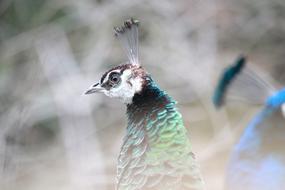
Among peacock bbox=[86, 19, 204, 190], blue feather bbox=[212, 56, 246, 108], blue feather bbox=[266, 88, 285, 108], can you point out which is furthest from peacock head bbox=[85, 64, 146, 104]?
blue feather bbox=[212, 56, 246, 108]

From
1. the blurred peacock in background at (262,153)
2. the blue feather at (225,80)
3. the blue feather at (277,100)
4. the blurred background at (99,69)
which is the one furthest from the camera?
the blurred background at (99,69)

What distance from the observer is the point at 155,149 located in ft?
5.44

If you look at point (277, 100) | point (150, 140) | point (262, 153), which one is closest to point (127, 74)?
point (150, 140)

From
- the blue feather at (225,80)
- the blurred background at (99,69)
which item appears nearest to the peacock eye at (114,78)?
the blue feather at (225,80)

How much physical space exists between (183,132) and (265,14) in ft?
12.7

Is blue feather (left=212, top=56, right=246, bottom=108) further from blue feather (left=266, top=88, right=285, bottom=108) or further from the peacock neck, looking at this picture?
the peacock neck

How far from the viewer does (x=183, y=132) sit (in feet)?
5.46

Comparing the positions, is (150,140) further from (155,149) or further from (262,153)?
(262,153)

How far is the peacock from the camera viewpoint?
162 centimetres

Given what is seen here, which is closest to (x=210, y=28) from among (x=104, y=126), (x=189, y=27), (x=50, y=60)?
(x=189, y=27)

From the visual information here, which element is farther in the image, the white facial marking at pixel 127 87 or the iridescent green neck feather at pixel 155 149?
the white facial marking at pixel 127 87

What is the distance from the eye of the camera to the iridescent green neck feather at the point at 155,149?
1612 mm

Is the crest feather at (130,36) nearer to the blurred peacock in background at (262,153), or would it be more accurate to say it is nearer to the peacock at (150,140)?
the peacock at (150,140)

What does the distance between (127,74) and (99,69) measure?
280 centimetres
